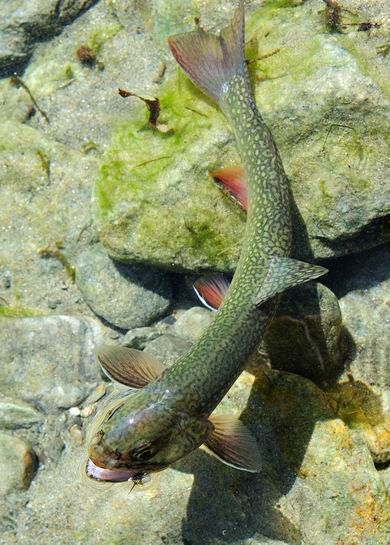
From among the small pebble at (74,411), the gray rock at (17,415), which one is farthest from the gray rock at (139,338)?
the gray rock at (17,415)

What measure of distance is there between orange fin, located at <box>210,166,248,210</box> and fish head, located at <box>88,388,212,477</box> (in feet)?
8.04

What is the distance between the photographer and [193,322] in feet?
23.4

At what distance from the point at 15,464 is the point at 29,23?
6.01 metres

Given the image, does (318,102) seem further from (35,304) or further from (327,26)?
(35,304)

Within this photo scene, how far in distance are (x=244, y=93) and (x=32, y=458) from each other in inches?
175

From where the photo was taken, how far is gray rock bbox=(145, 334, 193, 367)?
6527 millimetres

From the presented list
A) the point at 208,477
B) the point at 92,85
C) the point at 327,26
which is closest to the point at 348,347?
the point at 208,477

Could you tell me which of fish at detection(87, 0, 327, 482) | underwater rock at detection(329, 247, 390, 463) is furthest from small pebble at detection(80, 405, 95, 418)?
underwater rock at detection(329, 247, 390, 463)

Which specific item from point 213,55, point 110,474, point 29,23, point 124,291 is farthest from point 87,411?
point 29,23

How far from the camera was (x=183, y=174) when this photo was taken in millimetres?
6883

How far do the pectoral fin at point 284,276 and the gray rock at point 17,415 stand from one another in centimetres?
294

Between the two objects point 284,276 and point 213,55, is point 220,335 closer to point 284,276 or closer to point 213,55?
point 284,276

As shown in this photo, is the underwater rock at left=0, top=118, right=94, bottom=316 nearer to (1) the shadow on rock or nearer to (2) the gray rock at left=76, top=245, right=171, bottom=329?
(2) the gray rock at left=76, top=245, right=171, bottom=329

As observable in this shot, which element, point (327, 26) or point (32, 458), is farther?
point (327, 26)
